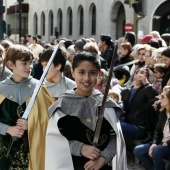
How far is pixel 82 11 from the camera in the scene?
38.0 m

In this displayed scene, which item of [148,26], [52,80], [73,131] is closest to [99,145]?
[73,131]

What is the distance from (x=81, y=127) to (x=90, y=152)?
20 cm

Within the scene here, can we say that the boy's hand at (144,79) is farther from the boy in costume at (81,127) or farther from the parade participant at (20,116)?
the boy in costume at (81,127)

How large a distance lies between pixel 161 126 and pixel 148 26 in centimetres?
2179

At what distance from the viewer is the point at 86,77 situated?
322 centimetres

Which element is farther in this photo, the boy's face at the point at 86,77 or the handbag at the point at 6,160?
the handbag at the point at 6,160

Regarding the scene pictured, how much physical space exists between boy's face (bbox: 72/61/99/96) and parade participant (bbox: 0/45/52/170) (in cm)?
81

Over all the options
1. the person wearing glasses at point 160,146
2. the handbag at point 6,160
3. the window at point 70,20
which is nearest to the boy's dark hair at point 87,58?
the handbag at point 6,160

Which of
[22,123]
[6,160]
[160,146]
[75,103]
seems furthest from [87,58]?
[160,146]

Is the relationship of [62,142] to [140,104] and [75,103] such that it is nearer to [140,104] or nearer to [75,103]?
[75,103]

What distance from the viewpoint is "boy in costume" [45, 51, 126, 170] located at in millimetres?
3178

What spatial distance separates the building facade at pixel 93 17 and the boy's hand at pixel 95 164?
2131cm

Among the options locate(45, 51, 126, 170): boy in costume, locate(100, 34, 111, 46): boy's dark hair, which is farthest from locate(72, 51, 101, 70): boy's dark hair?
locate(100, 34, 111, 46): boy's dark hair

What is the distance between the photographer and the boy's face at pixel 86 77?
3229mm
